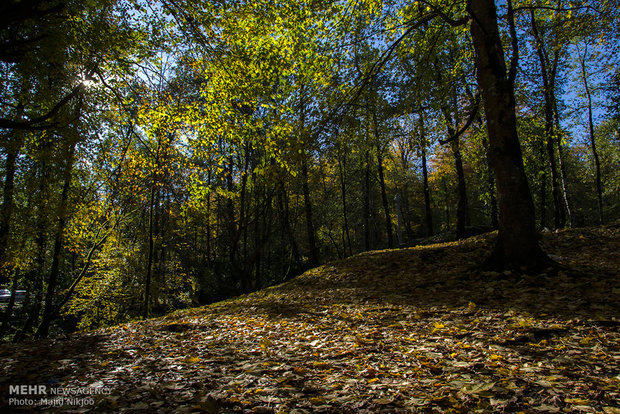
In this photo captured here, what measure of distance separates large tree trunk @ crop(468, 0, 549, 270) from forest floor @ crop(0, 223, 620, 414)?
528 mm

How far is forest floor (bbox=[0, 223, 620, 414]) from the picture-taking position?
6.57 ft

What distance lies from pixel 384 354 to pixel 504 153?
4569mm

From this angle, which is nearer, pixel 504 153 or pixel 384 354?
pixel 384 354

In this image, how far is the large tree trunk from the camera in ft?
17.2

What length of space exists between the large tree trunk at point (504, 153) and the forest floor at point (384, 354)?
20.8 inches

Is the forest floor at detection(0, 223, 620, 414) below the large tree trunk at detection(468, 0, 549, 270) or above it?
below

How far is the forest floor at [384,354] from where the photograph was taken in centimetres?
200

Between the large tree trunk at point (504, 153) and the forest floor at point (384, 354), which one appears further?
the large tree trunk at point (504, 153)

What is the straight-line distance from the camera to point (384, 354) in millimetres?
2951

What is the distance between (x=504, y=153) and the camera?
17.6 ft

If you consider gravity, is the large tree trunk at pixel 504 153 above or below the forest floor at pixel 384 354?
above

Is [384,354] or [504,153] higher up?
[504,153]

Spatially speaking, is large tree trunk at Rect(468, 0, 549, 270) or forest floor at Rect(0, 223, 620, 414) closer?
forest floor at Rect(0, 223, 620, 414)

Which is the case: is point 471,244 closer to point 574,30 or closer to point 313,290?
point 313,290
